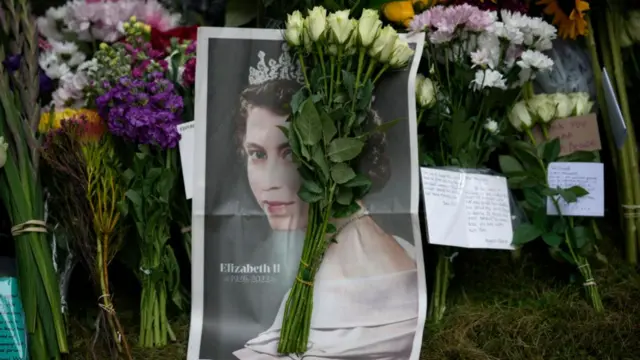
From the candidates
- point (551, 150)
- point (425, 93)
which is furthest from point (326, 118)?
point (551, 150)

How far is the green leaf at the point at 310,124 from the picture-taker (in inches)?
42.4

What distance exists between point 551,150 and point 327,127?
438 millimetres

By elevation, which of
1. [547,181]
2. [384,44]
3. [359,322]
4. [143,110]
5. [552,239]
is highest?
[384,44]

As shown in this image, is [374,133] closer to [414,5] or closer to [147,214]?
[414,5]

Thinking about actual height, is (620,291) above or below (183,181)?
below

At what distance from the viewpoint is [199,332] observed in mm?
1136

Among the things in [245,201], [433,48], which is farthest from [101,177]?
[433,48]

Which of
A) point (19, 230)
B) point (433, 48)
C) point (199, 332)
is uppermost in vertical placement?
point (433, 48)

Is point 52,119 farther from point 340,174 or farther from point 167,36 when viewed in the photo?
point 340,174

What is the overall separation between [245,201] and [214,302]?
0.57 feet

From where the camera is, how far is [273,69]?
1.20 metres

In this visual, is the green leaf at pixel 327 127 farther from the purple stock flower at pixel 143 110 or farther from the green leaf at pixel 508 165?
the green leaf at pixel 508 165

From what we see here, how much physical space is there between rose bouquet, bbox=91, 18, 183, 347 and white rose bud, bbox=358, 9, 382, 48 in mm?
321

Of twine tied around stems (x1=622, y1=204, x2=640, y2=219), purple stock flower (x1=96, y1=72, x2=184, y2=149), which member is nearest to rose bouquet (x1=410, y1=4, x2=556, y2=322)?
twine tied around stems (x1=622, y1=204, x2=640, y2=219)
